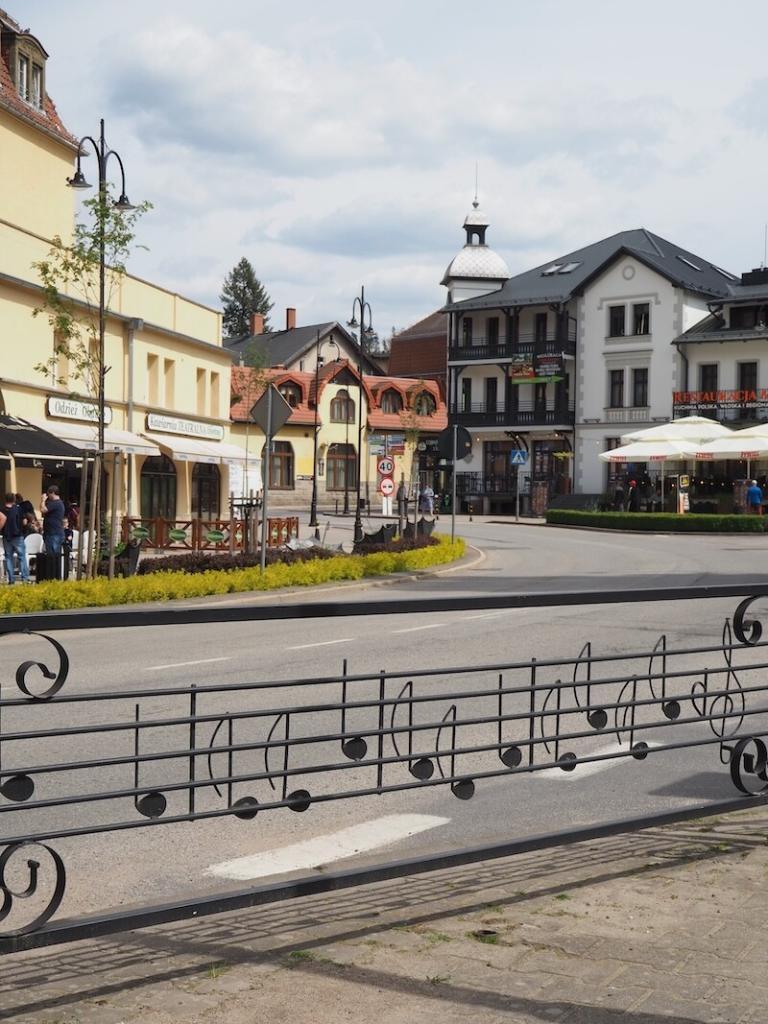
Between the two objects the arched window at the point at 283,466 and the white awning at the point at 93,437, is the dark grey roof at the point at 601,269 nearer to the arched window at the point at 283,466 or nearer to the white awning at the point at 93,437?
the arched window at the point at 283,466

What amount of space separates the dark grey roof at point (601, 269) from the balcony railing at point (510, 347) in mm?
1903

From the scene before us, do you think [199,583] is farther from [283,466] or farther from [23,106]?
[283,466]

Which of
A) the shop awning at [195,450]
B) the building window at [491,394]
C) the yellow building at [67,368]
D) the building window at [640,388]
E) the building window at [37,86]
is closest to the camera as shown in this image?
the yellow building at [67,368]

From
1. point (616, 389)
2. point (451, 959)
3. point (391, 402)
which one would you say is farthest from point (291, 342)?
point (451, 959)

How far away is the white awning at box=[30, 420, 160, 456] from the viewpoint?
3077 centimetres

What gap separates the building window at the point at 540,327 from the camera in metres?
67.9

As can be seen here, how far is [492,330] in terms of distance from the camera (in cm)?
7025

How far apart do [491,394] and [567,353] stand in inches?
221

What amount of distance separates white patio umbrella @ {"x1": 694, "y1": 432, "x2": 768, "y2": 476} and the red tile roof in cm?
2265

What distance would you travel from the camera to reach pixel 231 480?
44000mm

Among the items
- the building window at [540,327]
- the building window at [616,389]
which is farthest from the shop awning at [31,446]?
the building window at [540,327]

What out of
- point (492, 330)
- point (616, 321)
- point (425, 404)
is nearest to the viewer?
point (616, 321)

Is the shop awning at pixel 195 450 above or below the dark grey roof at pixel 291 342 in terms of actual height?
below

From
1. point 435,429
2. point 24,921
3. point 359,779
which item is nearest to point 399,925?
point 24,921
